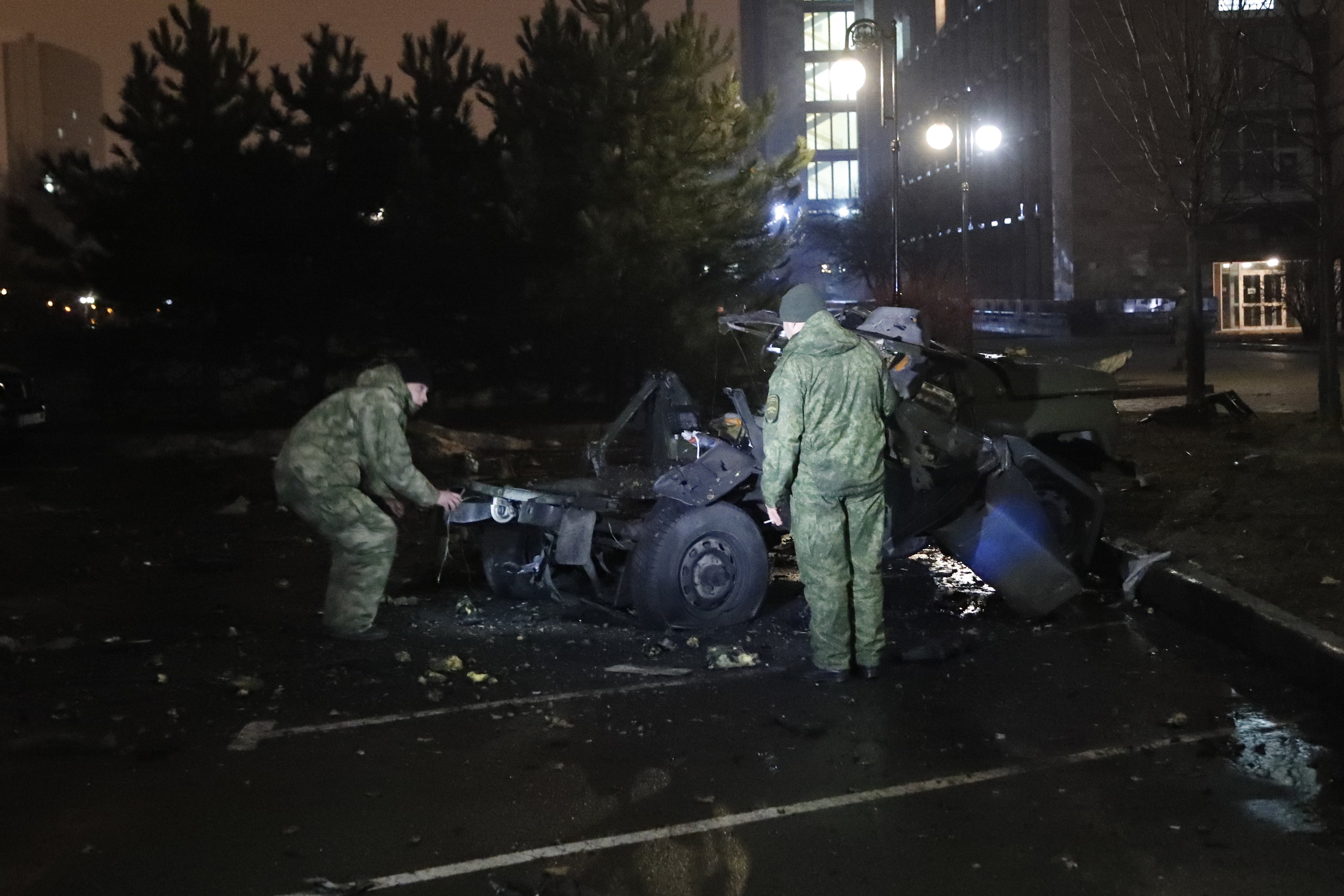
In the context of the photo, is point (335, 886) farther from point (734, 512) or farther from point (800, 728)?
point (734, 512)

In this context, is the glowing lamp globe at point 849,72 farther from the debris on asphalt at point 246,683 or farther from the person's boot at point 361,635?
the debris on asphalt at point 246,683

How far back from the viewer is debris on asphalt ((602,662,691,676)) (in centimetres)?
686

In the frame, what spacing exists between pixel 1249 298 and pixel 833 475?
43960 millimetres

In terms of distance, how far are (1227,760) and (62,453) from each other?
53.5ft

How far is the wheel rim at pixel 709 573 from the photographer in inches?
296

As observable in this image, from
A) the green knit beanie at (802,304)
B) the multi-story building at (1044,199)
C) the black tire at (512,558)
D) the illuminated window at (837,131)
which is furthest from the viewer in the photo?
the illuminated window at (837,131)

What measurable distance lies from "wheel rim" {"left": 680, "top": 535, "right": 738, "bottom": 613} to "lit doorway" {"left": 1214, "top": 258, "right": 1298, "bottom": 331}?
1630 inches

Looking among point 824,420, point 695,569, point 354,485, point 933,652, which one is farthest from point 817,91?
point 824,420

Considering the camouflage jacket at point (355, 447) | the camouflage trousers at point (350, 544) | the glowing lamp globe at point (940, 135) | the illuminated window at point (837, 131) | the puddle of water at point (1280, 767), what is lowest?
the puddle of water at point (1280, 767)

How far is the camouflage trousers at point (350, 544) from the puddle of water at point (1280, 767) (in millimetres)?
4191

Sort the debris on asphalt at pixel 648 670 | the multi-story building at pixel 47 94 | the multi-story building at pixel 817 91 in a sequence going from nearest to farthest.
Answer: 1. the debris on asphalt at pixel 648 670
2. the multi-story building at pixel 817 91
3. the multi-story building at pixel 47 94

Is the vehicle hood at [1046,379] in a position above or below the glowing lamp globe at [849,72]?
below

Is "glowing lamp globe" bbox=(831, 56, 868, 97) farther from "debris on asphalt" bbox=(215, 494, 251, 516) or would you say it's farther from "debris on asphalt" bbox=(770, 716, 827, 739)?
"debris on asphalt" bbox=(770, 716, 827, 739)

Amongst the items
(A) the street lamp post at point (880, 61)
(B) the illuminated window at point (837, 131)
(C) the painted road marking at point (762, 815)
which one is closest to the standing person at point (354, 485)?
(C) the painted road marking at point (762, 815)
